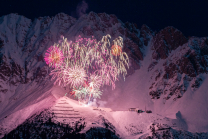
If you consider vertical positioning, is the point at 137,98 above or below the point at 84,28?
below

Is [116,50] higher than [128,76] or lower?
higher

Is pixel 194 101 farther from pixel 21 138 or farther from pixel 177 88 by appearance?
pixel 21 138

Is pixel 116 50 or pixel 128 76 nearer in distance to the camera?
pixel 116 50

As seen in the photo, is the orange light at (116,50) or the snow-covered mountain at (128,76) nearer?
the snow-covered mountain at (128,76)

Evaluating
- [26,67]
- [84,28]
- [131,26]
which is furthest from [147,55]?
[26,67]

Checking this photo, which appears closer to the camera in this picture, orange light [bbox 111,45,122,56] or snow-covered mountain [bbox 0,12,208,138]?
snow-covered mountain [bbox 0,12,208,138]

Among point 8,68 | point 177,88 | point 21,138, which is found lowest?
point 21,138

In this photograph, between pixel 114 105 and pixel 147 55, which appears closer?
pixel 114 105

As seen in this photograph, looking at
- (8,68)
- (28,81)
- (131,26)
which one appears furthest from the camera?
(131,26)
